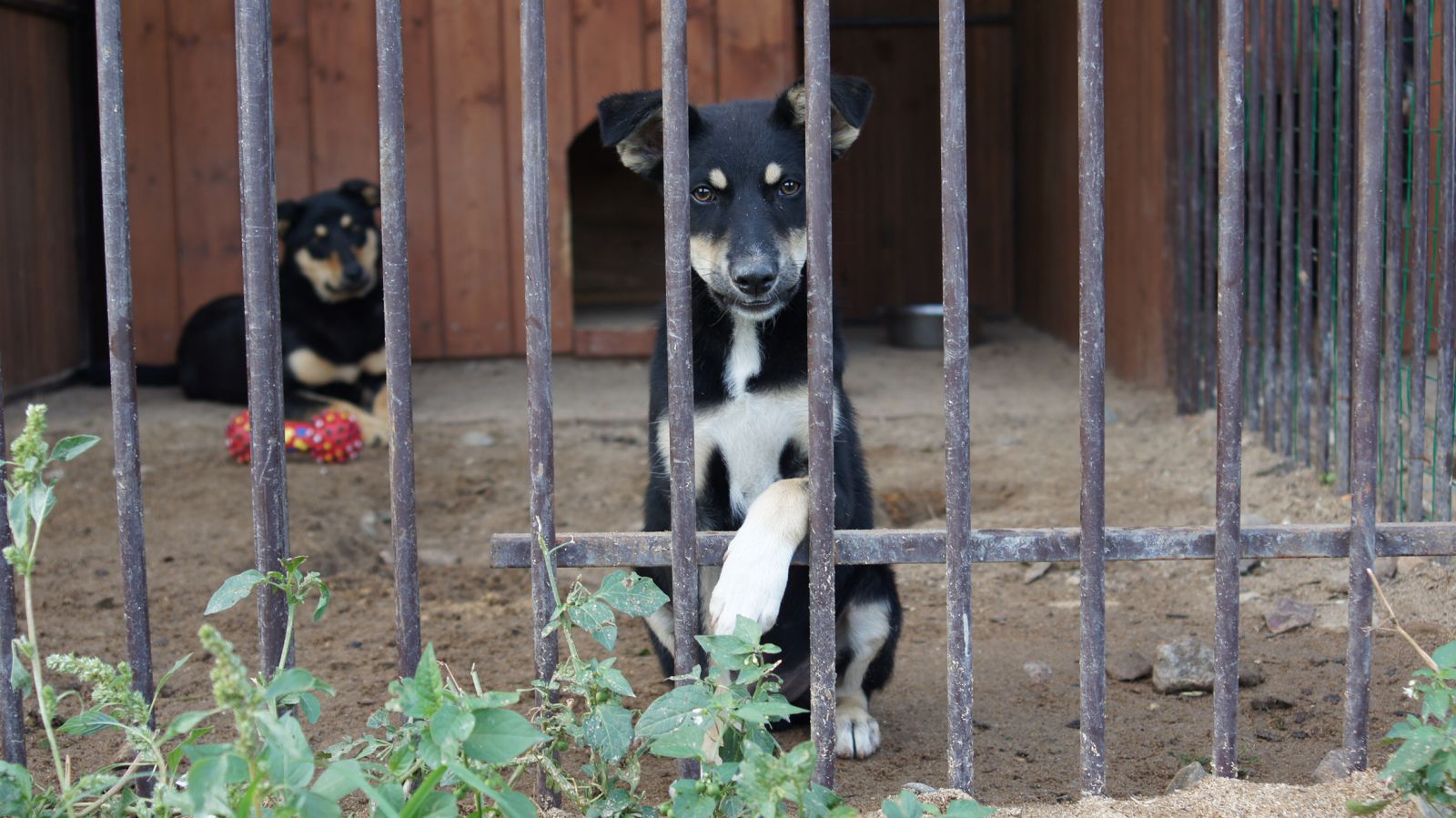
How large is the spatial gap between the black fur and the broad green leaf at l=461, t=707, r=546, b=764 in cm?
536

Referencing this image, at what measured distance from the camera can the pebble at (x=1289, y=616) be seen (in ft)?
12.8

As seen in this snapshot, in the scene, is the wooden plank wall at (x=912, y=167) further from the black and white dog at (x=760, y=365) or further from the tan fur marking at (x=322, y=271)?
the black and white dog at (x=760, y=365)

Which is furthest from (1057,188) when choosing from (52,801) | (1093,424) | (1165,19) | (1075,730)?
(52,801)

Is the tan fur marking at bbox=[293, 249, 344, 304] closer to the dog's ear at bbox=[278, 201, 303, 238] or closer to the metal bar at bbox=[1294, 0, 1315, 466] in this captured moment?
the dog's ear at bbox=[278, 201, 303, 238]

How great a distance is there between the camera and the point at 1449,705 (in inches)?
86.7

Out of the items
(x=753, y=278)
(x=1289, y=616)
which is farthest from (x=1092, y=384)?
(x=1289, y=616)

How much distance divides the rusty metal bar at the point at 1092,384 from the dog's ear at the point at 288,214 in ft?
18.6

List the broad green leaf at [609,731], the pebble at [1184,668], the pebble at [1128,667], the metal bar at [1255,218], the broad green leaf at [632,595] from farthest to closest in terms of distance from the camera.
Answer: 1. the metal bar at [1255,218]
2. the pebble at [1128,667]
3. the pebble at [1184,668]
4. the broad green leaf at [632,595]
5. the broad green leaf at [609,731]

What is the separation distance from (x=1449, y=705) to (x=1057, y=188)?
23.8 feet

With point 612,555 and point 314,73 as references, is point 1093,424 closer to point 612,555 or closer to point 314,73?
point 612,555

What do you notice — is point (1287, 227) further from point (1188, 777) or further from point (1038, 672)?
point (1188, 777)

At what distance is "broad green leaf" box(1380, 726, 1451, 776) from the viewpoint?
2102 millimetres

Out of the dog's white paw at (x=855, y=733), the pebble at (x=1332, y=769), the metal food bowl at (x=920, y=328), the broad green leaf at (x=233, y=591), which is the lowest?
the dog's white paw at (x=855, y=733)

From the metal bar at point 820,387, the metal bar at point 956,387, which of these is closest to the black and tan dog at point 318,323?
the metal bar at point 820,387
